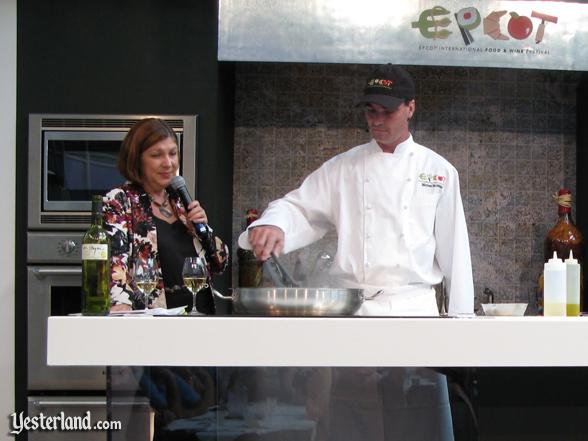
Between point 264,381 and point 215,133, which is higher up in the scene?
point 215,133

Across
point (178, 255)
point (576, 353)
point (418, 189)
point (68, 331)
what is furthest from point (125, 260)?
point (576, 353)

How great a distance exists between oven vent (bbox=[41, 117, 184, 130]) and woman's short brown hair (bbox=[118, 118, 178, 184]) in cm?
80

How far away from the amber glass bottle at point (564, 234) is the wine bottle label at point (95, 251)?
2.59 meters

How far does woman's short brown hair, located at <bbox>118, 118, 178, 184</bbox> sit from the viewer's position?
2766 millimetres

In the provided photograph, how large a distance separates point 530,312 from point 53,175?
2.25 metres

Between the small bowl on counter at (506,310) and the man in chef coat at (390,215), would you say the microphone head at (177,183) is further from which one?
the small bowl on counter at (506,310)

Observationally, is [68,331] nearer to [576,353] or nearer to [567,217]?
[576,353]

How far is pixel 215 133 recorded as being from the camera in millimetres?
3639

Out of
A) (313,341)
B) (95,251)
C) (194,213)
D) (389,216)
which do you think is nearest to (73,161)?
(194,213)

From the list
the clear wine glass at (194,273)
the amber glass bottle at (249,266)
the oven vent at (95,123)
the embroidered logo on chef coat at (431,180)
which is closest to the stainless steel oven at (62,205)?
the oven vent at (95,123)

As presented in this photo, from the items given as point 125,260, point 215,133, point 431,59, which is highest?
point 431,59

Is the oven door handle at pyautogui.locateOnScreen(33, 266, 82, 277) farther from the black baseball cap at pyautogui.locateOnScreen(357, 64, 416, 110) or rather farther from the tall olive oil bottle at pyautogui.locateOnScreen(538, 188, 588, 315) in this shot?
the tall olive oil bottle at pyautogui.locateOnScreen(538, 188, 588, 315)

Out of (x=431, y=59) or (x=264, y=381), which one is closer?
(x=264, y=381)

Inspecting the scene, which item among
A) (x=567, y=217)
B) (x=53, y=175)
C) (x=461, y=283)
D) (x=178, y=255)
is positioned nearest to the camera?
(x=178, y=255)
